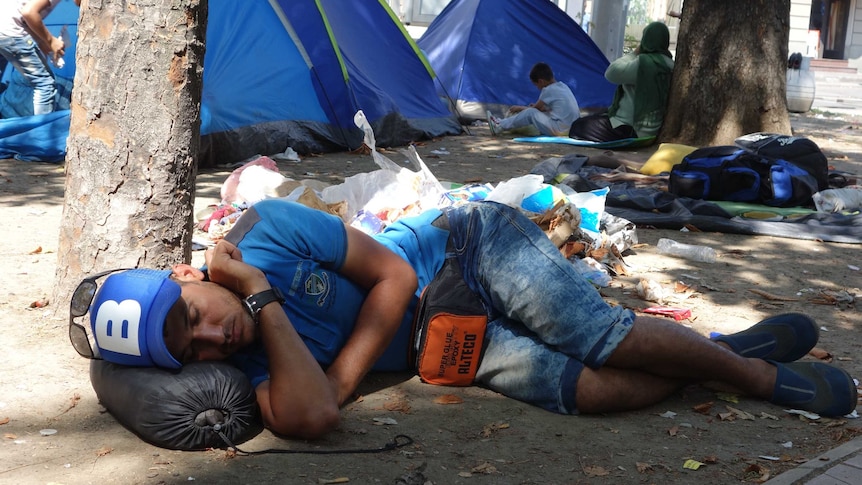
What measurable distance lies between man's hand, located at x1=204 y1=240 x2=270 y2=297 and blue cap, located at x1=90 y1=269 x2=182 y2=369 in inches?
6.3

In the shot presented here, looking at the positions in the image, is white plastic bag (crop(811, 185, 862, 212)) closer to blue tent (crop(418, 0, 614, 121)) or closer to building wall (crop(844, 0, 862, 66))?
blue tent (crop(418, 0, 614, 121))

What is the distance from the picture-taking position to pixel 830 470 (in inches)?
105

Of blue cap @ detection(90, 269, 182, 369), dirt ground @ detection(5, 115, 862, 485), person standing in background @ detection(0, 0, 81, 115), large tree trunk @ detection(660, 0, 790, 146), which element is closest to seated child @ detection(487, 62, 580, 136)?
large tree trunk @ detection(660, 0, 790, 146)

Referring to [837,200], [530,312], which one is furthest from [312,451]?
[837,200]

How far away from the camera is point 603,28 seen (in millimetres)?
15633

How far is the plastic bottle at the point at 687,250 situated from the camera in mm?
5287

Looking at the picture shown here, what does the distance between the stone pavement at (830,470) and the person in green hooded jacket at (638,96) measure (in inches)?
282

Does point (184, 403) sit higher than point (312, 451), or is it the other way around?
point (184, 403)

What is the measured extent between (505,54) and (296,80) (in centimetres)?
450

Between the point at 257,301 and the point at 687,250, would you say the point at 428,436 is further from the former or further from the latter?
the point at 687,250

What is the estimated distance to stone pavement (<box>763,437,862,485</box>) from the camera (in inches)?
103

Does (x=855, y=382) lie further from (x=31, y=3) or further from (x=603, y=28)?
(x=603, y=28)

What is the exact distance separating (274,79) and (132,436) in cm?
583

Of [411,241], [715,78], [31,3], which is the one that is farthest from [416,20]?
[411,241]
